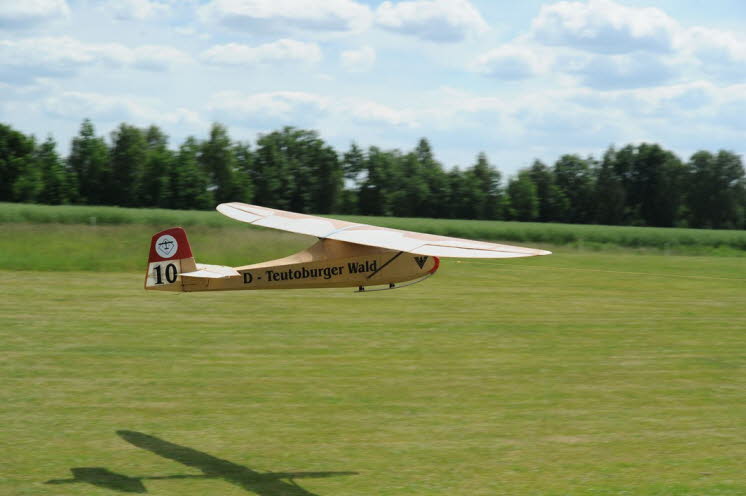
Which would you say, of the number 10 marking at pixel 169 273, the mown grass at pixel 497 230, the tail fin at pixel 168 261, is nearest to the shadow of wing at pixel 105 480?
the tail fin at pixel 168 261

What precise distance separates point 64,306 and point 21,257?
33.1 feet

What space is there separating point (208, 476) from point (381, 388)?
5.69m

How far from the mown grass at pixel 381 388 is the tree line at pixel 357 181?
63.9 m

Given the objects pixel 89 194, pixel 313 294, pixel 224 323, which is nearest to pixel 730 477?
pixel 224 323

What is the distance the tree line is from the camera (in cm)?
9112

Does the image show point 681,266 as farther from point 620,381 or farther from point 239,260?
point 620,381

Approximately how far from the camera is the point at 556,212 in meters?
112

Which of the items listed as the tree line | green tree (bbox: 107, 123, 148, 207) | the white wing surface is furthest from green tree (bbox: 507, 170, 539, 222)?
the white wing surface

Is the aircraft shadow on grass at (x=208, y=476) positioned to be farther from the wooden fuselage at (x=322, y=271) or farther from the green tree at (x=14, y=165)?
the green tree at (x=14, y=165)

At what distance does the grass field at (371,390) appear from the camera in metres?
13.2

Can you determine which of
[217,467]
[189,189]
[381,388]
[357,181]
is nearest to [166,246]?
[217,467]

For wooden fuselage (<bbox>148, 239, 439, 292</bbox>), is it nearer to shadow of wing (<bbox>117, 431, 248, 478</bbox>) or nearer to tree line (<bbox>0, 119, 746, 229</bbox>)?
shadow of wing (<bbox>117, 431, 248, 478</bbox>)

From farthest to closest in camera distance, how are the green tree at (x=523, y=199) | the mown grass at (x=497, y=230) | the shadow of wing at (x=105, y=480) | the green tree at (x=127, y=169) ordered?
1. the green tree at (x=523, y=199)
2. the green tree at (x=127, y=169)
3. the mown grass at (x=497, y=230)
4. the shadow of wing at (x=105, y=480)

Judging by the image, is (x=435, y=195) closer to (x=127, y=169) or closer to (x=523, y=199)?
(x=523, y=199)
